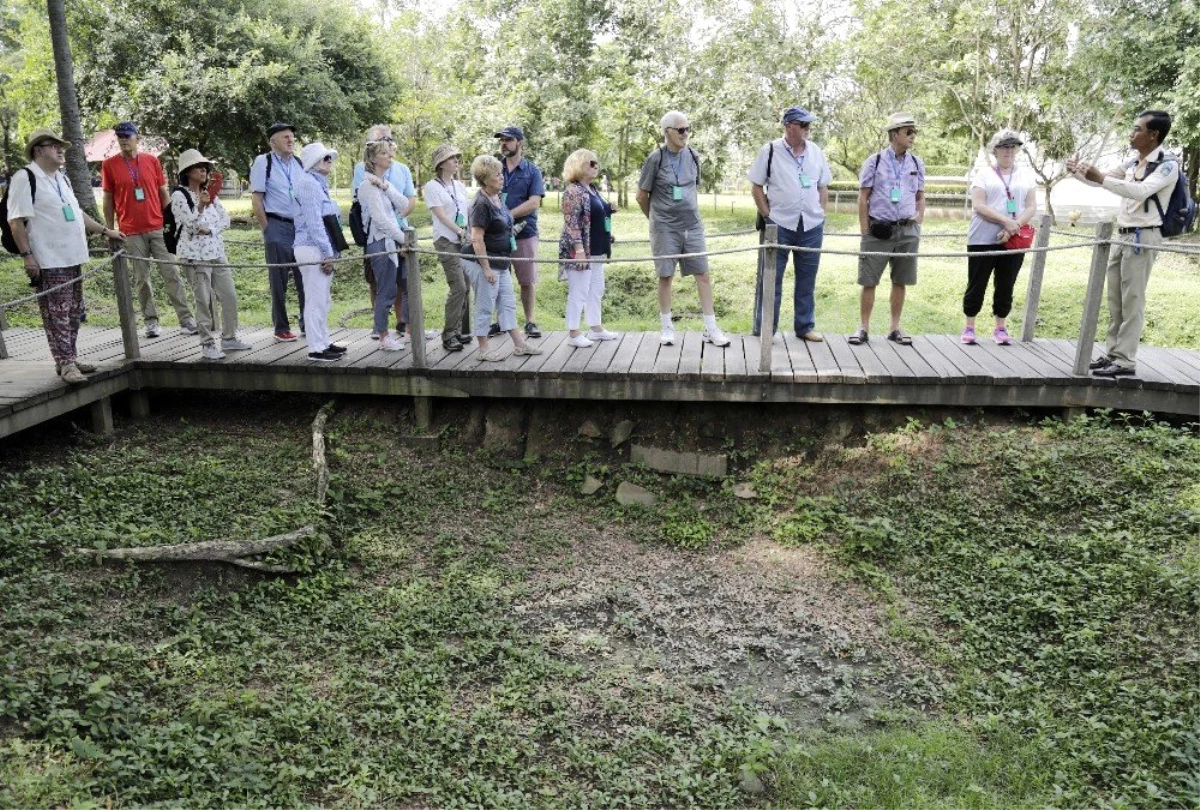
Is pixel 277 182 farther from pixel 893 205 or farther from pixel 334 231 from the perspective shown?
pixel 893 205

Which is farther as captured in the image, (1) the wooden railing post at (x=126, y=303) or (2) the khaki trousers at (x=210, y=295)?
(2) the khaki trousers at (x=210, y=295)

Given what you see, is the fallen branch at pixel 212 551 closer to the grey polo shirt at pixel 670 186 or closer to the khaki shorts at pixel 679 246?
the khaki shorts at pixel 679 246

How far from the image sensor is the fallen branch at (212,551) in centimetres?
579

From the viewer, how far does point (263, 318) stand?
41.2 ft

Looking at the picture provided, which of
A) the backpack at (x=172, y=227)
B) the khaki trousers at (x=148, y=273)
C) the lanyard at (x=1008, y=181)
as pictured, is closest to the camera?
the lanyard at (x=1008, y=181)

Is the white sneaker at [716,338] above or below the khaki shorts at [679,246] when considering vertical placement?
below

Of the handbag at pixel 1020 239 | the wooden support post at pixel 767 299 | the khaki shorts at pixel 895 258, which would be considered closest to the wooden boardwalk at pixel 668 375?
the wooden support post at pixel 767 299

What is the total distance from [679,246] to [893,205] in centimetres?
178

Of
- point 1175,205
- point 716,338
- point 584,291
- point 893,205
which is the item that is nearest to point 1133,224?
point 1175,205

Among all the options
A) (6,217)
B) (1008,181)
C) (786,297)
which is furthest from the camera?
(786,297)

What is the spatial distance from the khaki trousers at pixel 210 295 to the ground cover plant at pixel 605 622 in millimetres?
819

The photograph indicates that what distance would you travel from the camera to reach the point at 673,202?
7.60m

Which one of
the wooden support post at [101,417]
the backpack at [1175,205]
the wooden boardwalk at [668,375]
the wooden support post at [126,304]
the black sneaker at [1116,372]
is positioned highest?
the backpack at [1175,205]

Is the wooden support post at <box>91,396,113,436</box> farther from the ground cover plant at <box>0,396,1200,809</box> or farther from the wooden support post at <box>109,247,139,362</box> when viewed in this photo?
the wooden support post at <box>109,247,139,362</box>
